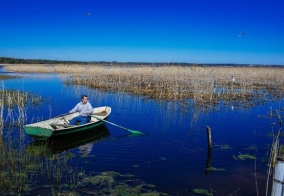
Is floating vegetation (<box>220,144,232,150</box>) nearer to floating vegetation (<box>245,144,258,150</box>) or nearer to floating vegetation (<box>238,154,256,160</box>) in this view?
floating vegetation (<box>245,144,258,150</box>)

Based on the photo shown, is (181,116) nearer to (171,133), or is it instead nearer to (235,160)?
(171,133)

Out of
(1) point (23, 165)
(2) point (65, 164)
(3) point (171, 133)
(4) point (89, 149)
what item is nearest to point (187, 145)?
(3) point (171, 133)

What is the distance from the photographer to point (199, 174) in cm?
780

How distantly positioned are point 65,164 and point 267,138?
7.45 m

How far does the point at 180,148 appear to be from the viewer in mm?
9992

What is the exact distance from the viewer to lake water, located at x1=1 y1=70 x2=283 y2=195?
737cm

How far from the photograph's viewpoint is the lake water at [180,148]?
7.37 meters

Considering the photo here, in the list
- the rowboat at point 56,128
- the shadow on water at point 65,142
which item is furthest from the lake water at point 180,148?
the rowboat at point 56,128

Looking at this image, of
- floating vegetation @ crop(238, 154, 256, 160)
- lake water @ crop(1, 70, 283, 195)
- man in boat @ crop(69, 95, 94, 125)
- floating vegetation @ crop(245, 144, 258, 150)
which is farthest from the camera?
man in boat @ crop(69, 95, 94, 125)

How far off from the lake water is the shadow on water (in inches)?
1.3

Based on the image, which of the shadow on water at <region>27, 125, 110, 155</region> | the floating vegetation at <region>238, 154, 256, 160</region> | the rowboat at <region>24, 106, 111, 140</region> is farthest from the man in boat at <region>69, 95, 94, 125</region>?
the floating vegetation at <region>238, 154, 256, 160</region>

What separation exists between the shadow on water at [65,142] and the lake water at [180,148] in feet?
0.11

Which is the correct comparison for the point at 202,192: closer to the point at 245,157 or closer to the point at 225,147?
the point at 245,157

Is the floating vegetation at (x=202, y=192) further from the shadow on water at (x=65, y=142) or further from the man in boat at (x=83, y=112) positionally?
the man in boat at (x=83, y=112)
